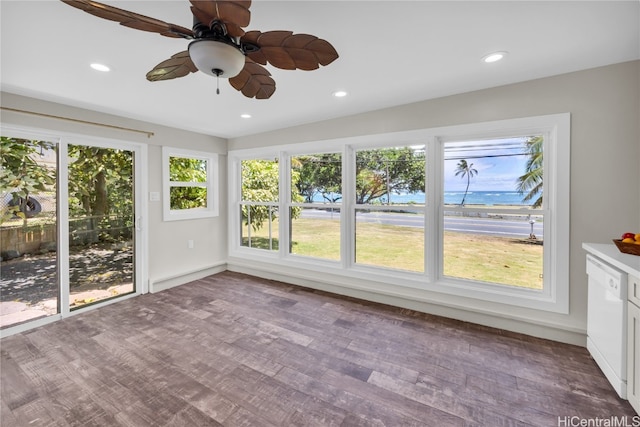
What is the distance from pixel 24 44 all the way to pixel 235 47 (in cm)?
167

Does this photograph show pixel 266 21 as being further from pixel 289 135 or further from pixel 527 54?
pixel 289 135

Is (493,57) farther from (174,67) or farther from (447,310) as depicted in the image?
(447,310)

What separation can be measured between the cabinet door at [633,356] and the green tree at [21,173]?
16.6ft

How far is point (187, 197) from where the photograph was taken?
14.0ft

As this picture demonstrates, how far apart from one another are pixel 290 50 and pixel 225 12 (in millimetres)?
359

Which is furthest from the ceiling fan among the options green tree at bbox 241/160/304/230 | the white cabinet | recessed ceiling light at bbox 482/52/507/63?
green tree at bbox 241/160/304/230

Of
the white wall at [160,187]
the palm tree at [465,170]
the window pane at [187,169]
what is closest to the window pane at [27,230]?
the white wall at [160,187]

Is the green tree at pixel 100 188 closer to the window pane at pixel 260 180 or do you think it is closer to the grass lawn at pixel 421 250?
the window pane at pixel 260 180

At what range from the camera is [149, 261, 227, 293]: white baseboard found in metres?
3.72

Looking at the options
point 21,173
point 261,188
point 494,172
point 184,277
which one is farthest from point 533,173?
point 21,173

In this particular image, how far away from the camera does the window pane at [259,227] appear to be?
440cm

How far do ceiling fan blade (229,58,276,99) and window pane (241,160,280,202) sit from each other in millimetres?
2381

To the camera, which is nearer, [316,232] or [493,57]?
[493,57]

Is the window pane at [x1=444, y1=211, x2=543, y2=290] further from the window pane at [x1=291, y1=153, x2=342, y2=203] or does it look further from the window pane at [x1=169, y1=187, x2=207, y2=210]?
the window pane at [x1=169, y1=187, x2=207, y2=210]
